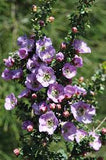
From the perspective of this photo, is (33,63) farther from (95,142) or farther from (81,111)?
(95,142)

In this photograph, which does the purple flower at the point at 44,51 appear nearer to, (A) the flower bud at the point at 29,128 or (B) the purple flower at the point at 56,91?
(B) the purple flower at the point at 56,91

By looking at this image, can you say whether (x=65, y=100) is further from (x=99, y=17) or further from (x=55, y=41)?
(x=99, y=17)

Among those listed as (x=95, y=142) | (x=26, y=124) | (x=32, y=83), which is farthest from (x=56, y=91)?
(x=95, y=142)

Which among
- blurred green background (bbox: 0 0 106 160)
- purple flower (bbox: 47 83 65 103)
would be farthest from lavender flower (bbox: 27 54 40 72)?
blurred green background (bbox: 0 0 106 160)

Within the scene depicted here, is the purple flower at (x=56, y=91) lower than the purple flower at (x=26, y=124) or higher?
higher

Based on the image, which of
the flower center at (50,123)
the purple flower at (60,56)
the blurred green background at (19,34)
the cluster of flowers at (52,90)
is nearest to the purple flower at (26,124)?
the cluster of flowers at (52,90)

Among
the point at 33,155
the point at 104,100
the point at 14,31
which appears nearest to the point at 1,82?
the point at 14,31

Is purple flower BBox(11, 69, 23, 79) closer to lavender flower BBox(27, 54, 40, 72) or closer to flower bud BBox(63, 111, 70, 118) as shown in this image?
lavender flower BBox(27, 54, 40, 72)
